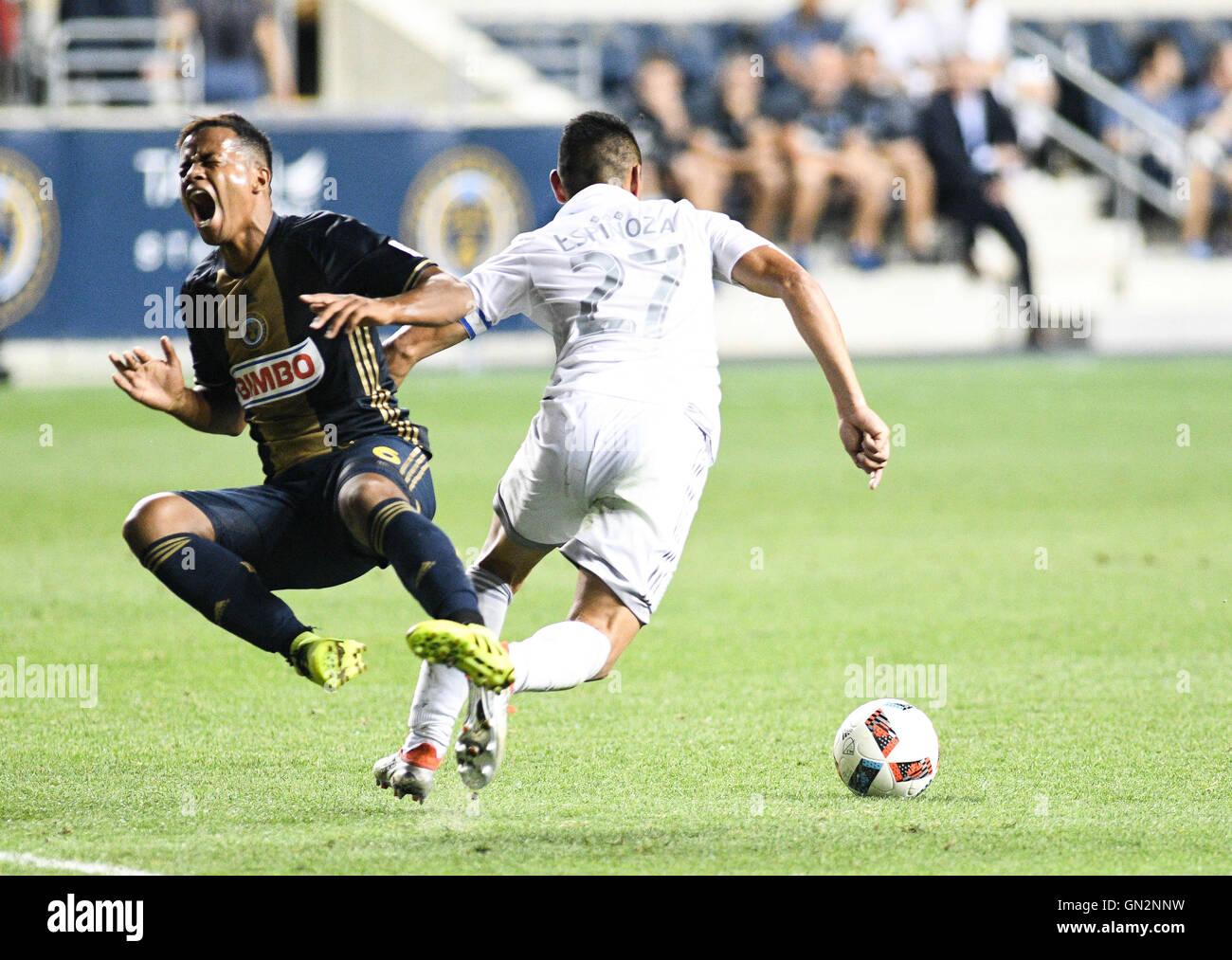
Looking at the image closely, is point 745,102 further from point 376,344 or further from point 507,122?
point 376,344

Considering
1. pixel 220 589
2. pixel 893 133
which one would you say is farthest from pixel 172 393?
pixel 893 133

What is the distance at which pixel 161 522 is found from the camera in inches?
205

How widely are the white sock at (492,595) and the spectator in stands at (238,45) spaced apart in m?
15.6

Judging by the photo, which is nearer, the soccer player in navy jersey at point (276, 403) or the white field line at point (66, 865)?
the white field line at point (66, 865)

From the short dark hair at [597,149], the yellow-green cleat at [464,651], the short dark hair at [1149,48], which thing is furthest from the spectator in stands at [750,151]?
the yellow-green cleat at [464,651]

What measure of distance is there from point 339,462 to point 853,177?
52.5 ft

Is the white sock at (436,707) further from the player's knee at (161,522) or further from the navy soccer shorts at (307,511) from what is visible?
the player's knee at (161,522)

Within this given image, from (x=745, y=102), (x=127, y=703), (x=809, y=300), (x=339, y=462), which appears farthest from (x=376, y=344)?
(x=745, y=102)

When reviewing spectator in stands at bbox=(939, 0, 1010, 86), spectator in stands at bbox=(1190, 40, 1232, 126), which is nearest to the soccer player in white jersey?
spectator in stands at bbox=(939, 0, 1010, 86)

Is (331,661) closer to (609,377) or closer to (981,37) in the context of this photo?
(609,377)

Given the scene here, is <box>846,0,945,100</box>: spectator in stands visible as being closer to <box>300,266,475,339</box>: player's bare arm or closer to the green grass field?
the green grass field

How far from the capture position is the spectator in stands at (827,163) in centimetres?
2041

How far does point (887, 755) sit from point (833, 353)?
1.12m

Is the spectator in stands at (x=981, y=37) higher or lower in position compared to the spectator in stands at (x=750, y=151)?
higher
